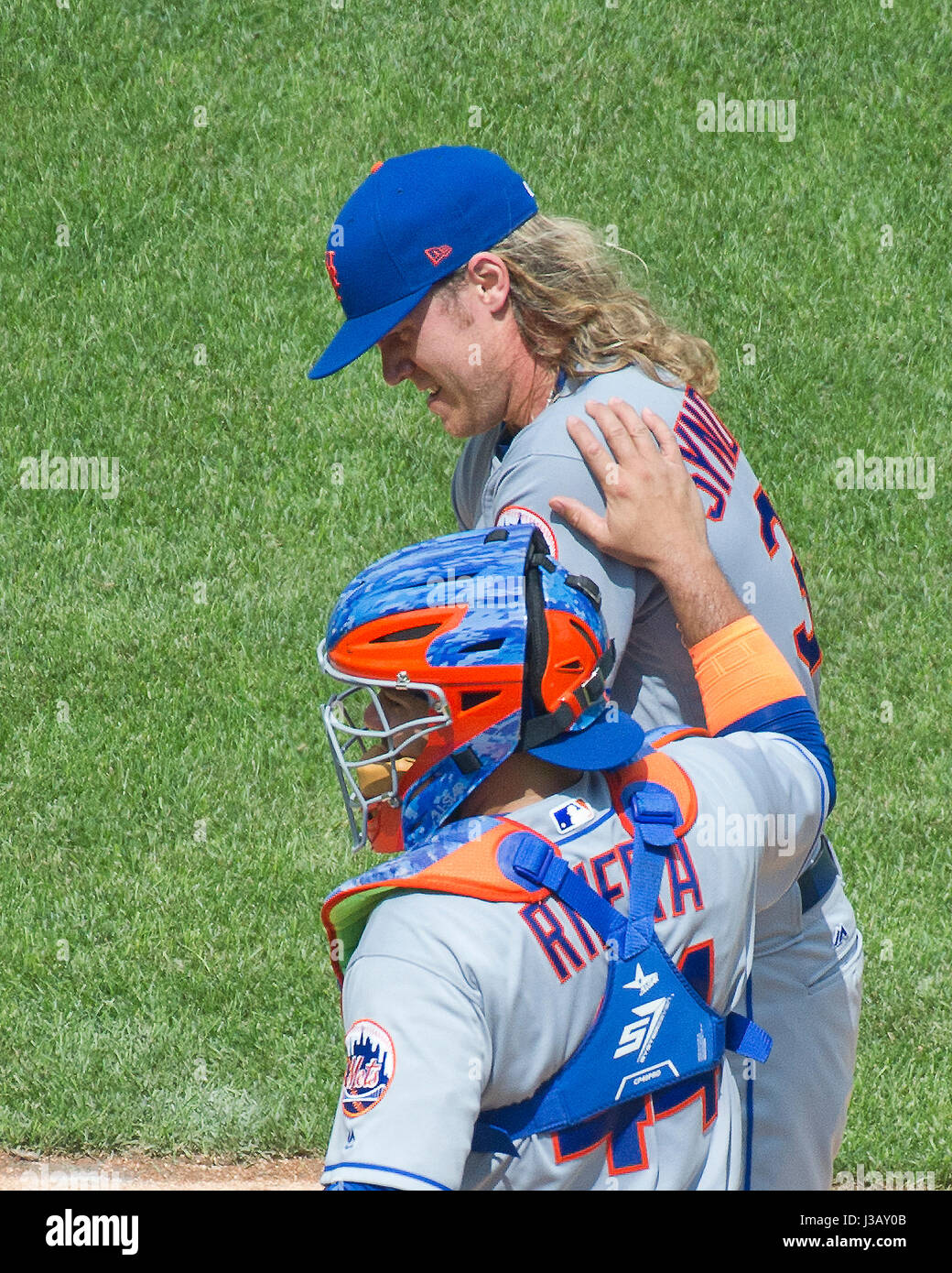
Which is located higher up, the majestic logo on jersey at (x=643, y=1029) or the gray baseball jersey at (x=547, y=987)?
the gray baseball jersey at (x=547, y=987)

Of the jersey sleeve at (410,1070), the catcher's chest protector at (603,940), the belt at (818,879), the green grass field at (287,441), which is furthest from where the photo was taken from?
the green grass field at (287,441)

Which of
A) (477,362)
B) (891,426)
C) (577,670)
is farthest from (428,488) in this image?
(577,670)

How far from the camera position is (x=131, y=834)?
6.18 metres

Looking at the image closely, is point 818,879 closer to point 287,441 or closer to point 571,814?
point 571,814

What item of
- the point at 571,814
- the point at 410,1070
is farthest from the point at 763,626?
the point at 410,1070

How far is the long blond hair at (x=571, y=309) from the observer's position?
304cm

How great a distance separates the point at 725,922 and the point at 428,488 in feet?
19.4

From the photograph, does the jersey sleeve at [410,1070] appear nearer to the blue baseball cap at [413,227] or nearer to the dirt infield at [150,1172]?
the blue baseball cap at [413,227]

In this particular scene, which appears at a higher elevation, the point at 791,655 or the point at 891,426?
the point at 791,655

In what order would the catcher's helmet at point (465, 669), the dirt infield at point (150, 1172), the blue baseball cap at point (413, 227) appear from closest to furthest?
the catcher's helmet at point (465, 669)
the blue baseball cap at point (413, 227)
the dirt infield at point (150, 1172)

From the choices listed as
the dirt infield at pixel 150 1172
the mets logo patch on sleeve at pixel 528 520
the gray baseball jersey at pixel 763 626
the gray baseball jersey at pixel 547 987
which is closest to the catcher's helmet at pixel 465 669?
the gray baseball jersey at pixel 547 987

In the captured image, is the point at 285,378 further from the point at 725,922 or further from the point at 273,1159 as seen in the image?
the point at 725,922

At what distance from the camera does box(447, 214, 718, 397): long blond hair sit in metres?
3.04

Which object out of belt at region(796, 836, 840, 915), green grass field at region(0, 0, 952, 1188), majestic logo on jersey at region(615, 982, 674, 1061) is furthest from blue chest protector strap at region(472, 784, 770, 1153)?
green grass field at region(0, 0, 952, 1188)
